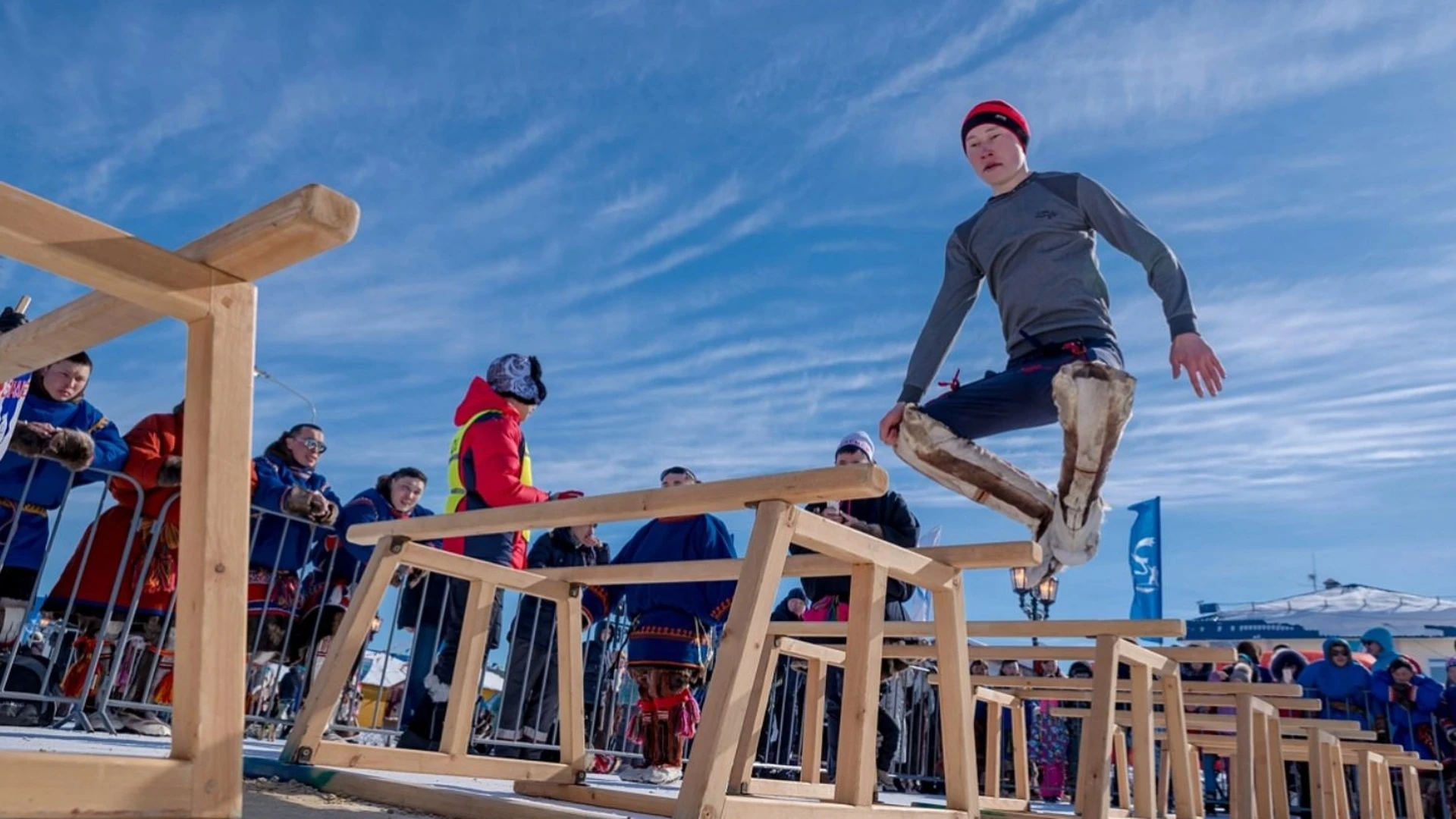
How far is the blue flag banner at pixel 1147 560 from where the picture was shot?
17656 mm

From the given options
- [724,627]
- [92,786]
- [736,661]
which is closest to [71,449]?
[724,627]

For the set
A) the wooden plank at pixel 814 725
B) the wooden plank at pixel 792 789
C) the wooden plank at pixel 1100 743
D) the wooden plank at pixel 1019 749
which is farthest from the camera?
the wooden plank at pixel 1019 749

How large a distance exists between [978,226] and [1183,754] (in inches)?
109

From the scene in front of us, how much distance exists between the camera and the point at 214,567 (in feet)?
4.57

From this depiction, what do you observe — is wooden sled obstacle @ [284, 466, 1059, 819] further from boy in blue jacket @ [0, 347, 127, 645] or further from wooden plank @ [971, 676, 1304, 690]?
boy in blue jacket @ [0, 347, 127, 645]

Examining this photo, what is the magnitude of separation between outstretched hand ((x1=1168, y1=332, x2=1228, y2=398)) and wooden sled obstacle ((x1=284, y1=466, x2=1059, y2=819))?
2.51 feet

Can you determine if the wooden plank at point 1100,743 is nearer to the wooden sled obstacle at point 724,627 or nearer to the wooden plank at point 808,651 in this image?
the wooden sled obstacle at point 724,627

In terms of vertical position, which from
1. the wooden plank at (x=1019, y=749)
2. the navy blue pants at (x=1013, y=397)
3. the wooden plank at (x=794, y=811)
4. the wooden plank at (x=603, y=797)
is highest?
the navy blue pants at (x=1013, y=397)

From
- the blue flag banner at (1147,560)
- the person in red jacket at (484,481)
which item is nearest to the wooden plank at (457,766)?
the person in red jacket at (484,481)

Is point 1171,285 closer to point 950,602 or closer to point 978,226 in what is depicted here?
point 978,226

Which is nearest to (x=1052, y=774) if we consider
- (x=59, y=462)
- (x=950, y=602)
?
(x=950, y=602)

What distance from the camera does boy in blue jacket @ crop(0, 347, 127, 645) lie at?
14.9ft

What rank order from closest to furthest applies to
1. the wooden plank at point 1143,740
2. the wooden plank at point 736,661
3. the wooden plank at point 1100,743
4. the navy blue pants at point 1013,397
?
the wooden plank at point 736,661
the navy blue pants at point 1013,397
the wooden plank at point 1100,743
the wooden plank at point 1143,740

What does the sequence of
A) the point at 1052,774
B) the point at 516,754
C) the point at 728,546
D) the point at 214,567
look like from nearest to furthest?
the point at 214,567 < the point at 728,546 < the point at 516,754 < the point at 1052,774
